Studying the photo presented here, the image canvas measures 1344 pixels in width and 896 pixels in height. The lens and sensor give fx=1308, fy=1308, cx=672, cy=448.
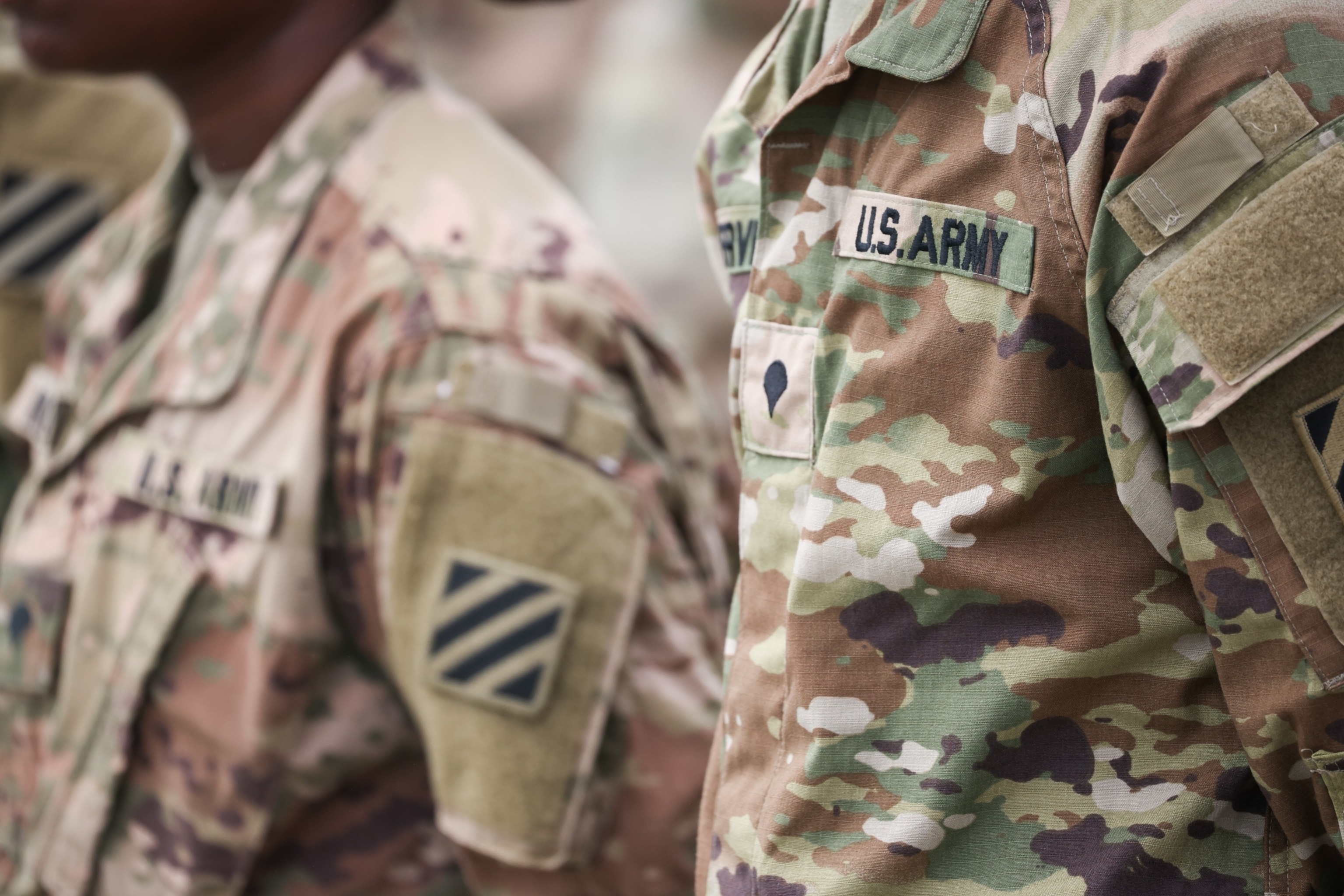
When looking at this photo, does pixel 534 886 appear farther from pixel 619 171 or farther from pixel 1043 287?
pixel 619 171

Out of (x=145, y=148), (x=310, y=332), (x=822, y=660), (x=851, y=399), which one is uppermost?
(x=851, y=399)

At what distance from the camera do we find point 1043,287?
2.15 feet

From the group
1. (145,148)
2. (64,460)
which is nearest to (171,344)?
(64,460)

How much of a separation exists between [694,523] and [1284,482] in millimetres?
791

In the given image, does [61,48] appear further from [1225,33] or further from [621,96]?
[621,96]

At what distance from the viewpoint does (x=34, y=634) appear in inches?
55.9

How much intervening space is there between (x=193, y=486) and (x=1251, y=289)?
1049 millimetres

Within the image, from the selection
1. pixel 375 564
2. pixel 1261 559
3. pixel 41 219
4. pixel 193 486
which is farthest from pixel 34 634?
pixel 1261 559

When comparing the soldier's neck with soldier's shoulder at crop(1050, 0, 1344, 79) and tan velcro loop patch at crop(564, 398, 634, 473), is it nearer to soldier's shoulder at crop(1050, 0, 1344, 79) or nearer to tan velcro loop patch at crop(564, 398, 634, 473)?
tan velcro loop patch at crop(564, 398, 634, 473)

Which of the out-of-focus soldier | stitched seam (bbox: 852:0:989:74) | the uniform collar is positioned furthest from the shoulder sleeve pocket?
the out-of-focus soldier

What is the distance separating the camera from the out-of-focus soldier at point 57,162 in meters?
2.12

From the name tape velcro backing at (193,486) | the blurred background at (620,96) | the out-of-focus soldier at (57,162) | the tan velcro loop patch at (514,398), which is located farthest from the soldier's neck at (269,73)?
the blurred background at (620,96)

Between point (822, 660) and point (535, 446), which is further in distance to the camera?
point (535, 446)

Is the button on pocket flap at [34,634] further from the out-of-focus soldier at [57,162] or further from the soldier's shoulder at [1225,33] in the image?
the soldier's shoulder at [1225,33]
